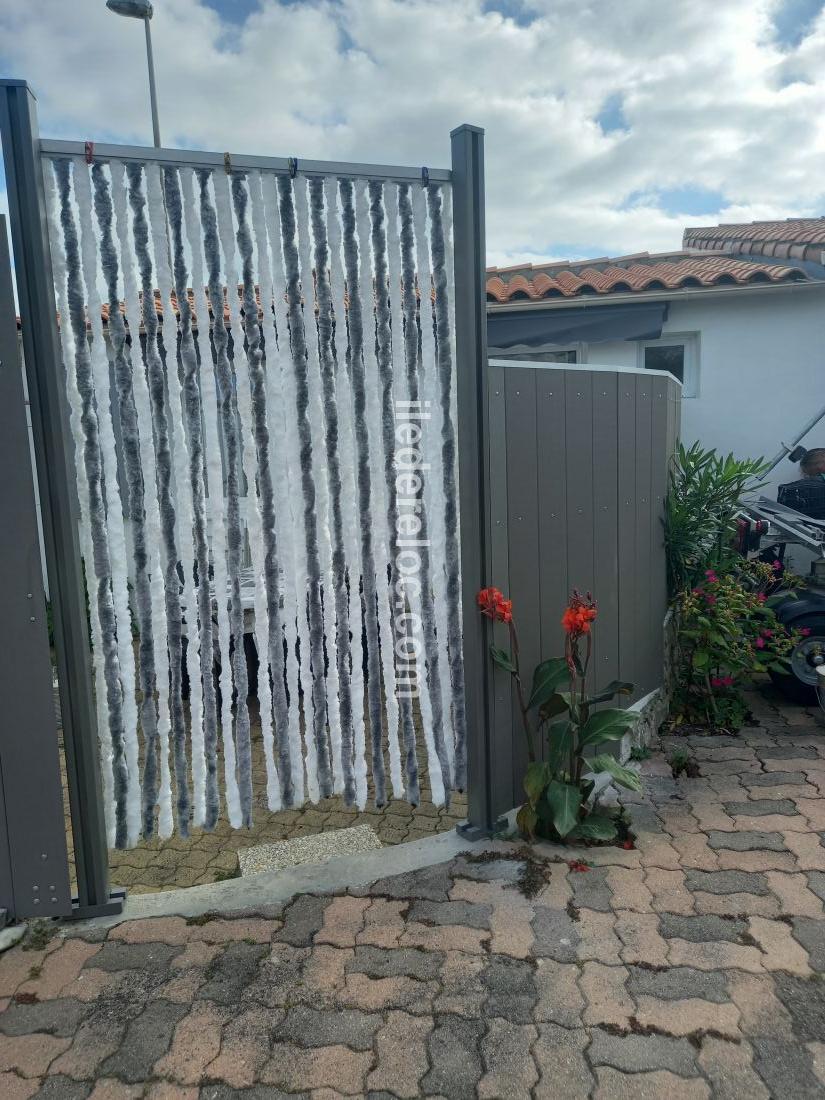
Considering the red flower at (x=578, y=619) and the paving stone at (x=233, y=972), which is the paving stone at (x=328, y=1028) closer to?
the paving stone at (x=233, y=972)

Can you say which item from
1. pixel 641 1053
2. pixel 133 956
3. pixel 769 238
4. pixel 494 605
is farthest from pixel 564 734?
pixel 769 238

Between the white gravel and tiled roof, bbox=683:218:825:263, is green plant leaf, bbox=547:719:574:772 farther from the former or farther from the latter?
tiled roof, bbox=683:218:825:263

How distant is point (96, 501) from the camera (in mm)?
2381

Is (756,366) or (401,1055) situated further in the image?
(756,366)

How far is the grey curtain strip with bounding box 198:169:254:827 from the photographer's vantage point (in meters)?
2.40

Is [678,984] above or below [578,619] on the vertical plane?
below

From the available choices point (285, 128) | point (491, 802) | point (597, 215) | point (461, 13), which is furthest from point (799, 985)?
point (597, 215)

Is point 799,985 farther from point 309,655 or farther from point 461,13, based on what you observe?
point 461,13

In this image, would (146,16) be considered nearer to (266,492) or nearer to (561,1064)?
(266,492)

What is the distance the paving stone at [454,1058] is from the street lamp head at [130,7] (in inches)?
351

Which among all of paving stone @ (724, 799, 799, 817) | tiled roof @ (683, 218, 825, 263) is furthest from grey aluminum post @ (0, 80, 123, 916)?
tiled roof @ (683, 218, 825, 263)

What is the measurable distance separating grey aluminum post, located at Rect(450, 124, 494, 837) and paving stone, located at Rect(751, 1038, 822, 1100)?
1244mm

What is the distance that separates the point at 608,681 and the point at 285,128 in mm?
4450

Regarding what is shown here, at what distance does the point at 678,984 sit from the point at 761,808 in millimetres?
1377
